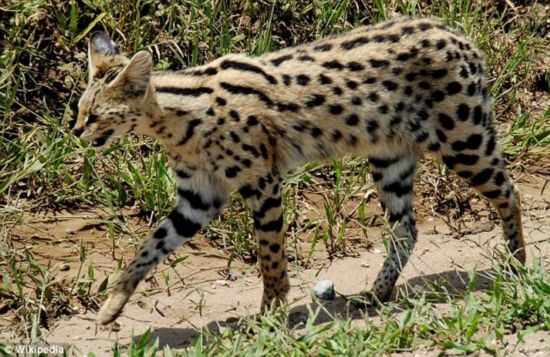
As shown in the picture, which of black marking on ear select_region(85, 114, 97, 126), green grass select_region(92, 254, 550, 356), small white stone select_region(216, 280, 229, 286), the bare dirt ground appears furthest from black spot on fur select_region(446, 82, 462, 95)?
black marking on ear select_region(85, 114, 97, 126)

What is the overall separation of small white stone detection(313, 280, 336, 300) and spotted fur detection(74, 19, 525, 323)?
0.28 m

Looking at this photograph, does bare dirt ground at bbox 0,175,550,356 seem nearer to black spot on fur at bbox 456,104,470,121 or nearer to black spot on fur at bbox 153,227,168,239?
black spot on fur at bbox 153,227,168,239

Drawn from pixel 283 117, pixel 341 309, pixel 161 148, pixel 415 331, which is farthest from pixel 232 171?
pixel 161 148

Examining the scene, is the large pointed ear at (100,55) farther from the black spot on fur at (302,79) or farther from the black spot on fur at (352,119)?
the black spot on fur at (352,119)

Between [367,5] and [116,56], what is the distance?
10.8ft

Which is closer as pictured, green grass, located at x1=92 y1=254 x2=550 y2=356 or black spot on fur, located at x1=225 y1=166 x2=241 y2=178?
green grass, located at x1=92 y1=254 x2=550 y2=356

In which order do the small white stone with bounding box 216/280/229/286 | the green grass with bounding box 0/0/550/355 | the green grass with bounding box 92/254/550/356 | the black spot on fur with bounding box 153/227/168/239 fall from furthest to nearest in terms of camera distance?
1. the small white stone with bounding box 216/280/229/286
2. the black spot on fur with bounding box 153/227/168/239
3. the green grass with bounding box 0/0/550/355
4. the green grass with bounding box 92/254/550/356

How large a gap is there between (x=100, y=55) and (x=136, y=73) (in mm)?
339

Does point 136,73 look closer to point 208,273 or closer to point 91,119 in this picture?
point 91,119

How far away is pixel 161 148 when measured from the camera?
862 cm

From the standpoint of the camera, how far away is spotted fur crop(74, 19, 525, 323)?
6945 mm

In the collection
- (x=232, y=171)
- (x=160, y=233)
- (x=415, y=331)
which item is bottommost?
(x=415, y=331)

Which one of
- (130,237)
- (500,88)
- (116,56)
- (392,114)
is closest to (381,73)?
(392,114)

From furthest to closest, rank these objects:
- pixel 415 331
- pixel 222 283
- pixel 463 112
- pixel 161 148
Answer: pixel 161 148 → pixel 222 283 → pixel 463 112 → pixel 415 331
